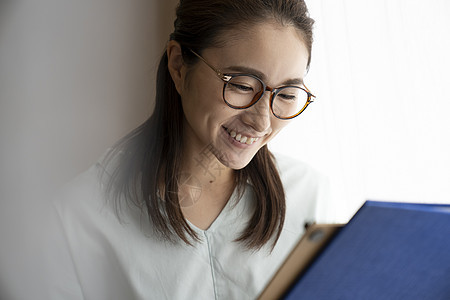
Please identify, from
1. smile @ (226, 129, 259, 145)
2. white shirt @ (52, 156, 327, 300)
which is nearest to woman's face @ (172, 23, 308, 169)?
smile @ (226, 129, 259, 145)

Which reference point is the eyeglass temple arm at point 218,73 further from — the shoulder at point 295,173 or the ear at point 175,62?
the shoulder at point 295,173

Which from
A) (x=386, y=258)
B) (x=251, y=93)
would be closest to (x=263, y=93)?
(x=251, y=93)

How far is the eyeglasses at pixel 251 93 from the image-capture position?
0.50m

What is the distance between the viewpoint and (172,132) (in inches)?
22.5

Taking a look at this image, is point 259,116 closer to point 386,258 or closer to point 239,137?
point 239,137

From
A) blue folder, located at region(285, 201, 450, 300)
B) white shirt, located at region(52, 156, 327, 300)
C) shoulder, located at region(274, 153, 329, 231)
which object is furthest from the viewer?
shoulder, located at region(274, 153, 329, 231)

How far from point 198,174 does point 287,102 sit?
178mm

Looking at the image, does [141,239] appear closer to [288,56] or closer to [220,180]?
[220,180]

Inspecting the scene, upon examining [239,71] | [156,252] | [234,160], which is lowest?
[156,252]

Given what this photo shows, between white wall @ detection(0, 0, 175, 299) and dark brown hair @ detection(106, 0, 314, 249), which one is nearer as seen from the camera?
white wall @ detection(0, 0, 175, 299)

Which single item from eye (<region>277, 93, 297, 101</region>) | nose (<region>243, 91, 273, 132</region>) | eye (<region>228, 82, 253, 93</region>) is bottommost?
nose (<region>243, 91, 273, 132</region>)

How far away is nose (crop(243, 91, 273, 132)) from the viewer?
52cm

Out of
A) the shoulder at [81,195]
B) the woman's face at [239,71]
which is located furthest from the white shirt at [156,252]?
the woman's face at [239,71]

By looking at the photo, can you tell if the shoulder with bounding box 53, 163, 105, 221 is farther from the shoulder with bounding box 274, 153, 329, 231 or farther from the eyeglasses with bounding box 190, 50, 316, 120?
the shoulder with bounding box 274, 153, 329, 231
